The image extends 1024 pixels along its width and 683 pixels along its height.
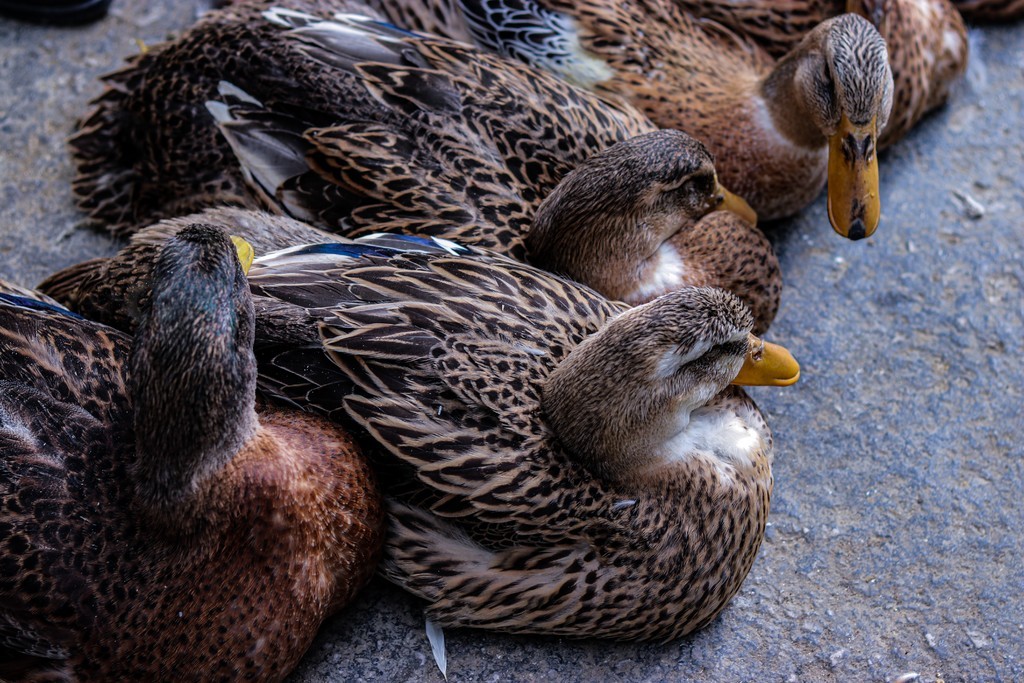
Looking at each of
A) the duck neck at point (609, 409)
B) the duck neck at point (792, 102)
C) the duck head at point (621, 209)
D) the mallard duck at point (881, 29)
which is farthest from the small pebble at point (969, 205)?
the duck neck at point (609, 409)

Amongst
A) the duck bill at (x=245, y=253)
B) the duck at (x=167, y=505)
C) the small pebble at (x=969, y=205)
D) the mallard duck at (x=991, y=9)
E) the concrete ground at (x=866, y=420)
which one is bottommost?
the concrete ground at (x=866, y=420)

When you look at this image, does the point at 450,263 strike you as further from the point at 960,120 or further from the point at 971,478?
the point at 960,120

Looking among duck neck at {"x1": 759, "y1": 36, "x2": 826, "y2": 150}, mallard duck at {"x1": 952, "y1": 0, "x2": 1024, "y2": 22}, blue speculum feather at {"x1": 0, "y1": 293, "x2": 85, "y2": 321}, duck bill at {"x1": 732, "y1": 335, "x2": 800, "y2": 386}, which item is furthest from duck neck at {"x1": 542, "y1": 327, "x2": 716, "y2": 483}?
mallard duck at {"x1": 952, "y1": 0, "x2": 1024, "y2": 22}

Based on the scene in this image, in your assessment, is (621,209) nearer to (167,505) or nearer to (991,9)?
(167,505)

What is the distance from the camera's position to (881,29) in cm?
414

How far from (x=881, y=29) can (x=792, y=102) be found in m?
0.74

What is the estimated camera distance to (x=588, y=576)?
8.68 feet

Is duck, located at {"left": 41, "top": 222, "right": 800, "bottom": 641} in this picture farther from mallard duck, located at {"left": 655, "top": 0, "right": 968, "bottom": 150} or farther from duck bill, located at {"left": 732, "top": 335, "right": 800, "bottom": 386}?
mallard duck, located at {"left": 655, "top": 0, "right": 968, "bottom": 150}

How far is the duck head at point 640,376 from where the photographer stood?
2582mm

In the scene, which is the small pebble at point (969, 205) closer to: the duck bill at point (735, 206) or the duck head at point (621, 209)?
the duck bill at point (735, 206)

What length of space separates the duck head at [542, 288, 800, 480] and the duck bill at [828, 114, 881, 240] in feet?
3.43

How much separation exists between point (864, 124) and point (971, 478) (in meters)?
1.25

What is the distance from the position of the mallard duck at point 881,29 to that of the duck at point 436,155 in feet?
2.98

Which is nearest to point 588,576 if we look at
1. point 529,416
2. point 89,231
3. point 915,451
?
point 529,416
